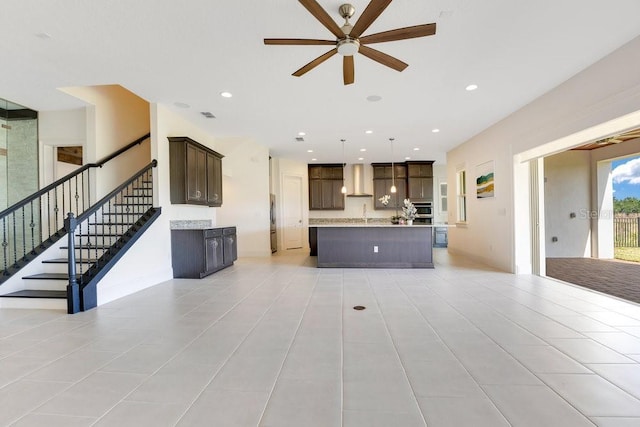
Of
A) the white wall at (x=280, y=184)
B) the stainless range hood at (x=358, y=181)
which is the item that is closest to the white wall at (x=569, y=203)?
the stainless range hood at (x=358, y=181)

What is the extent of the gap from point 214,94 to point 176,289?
2.95 metres

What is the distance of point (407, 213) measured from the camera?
648 centimetres

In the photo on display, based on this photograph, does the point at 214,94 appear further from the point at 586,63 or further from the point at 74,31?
the point at 586,63

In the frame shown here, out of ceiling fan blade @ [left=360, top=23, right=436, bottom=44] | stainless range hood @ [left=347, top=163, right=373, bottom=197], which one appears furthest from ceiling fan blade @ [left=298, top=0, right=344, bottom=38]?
stainless range hood @ [left=347, top=163, right=373, bottom=197]

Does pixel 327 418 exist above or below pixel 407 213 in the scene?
below

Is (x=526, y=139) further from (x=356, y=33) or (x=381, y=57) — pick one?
(x=356, y=33)

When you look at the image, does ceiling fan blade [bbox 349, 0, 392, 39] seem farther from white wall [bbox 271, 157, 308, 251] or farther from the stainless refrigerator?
white wall [bbox 271, 157, 308, 251]

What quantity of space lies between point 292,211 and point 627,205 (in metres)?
8.67

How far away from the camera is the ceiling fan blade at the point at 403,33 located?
92.9 inches

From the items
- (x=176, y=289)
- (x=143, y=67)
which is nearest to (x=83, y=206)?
(x=176, y=289)

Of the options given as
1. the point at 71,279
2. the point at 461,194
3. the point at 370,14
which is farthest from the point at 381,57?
the point at 461,194

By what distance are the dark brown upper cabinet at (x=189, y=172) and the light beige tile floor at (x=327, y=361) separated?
1.91 m

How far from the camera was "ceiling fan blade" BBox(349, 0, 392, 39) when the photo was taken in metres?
2.08

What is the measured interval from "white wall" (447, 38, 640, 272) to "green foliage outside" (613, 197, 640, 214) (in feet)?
12.1
